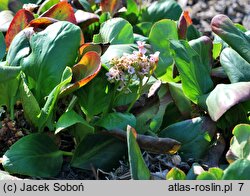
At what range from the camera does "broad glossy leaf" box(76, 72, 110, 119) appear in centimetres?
179

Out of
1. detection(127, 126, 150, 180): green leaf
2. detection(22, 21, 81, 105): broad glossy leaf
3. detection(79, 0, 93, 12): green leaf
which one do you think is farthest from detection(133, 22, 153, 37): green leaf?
detection(127, 126, 150, 180): green leaf

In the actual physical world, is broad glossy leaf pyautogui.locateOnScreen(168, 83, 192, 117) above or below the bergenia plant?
below

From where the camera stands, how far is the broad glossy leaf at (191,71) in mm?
1885

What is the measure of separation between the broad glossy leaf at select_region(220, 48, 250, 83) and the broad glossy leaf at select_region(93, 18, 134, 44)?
1.09ft

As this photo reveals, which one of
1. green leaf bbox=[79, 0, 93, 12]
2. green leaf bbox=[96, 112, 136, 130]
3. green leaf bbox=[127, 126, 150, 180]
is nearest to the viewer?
green leaf bbox=[127, 126, 150, 180]

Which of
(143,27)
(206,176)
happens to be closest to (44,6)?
(143,27)

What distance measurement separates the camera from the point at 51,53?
6.04 ft

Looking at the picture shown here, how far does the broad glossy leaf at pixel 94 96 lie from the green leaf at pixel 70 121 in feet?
0.18

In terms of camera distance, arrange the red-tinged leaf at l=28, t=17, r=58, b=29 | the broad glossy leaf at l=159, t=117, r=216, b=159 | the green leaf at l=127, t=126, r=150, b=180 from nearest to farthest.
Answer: the green leaf at l=127, t=126, r=150, b=180
the broad glossy leaf at l=159, t=117, r=216, b=159
the red-tinged leaf at l=28, t=17, r=58, b=29

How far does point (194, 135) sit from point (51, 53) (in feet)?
1.60

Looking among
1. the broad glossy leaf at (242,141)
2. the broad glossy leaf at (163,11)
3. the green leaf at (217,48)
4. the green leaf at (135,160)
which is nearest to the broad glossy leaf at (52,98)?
the green leaf at (135,160)

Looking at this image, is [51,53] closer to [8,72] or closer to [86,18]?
[8,72]

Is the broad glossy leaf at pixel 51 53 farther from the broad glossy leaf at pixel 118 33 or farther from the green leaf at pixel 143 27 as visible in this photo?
the green leaf at pixel 143 27

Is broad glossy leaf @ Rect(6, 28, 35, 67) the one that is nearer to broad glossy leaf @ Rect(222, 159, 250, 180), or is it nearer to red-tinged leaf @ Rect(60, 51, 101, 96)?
red-tinged leaf @ Rect(60, 51, 101, 96)
